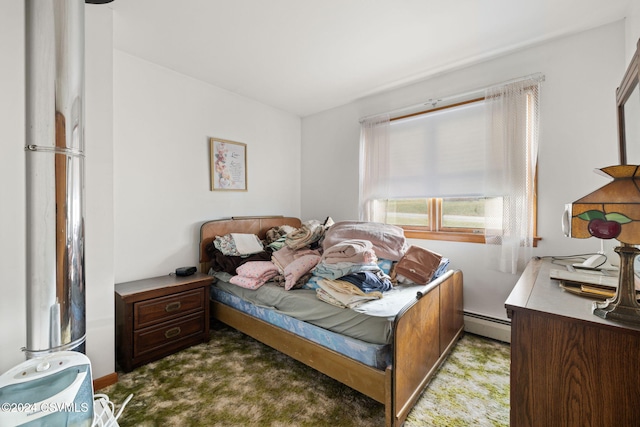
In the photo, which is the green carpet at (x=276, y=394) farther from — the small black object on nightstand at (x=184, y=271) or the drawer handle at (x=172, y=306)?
the small black object on nightstand at (x=184, y=271)

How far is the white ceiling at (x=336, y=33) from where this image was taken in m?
1.82

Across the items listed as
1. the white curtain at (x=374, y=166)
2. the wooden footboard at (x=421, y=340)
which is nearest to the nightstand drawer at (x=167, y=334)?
the wooden footboard at (x=421, y=340)

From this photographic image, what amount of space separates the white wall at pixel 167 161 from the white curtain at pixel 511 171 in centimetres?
259

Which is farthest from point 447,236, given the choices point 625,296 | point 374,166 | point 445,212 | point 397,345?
point 625,296

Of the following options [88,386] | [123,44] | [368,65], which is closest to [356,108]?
[368,65]

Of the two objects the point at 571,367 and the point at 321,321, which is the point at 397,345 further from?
the point at 571,367

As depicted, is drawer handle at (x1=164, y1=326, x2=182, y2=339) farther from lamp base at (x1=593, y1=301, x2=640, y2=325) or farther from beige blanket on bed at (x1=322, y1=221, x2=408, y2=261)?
lamp base at (x1=593, y1=301, x2=640, y2=325)

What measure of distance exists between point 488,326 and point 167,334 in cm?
282

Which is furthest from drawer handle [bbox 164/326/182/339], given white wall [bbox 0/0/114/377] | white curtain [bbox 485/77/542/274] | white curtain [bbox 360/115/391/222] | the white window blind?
white curtain [bbox 485/77/542/274]

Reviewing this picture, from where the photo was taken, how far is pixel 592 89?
2033 millimetres

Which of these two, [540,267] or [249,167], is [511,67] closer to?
[540,267]

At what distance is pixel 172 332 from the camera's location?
221 centimetres

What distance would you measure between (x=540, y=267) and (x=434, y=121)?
1.68 m

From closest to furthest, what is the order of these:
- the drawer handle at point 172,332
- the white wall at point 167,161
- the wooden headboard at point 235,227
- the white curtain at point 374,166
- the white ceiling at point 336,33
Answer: the white ceiling at point 336,33
the drawer handle at point 172,332
the white wall at point 167,161
the wooden headboard at point 235,227
the white curtain at point 374,166
